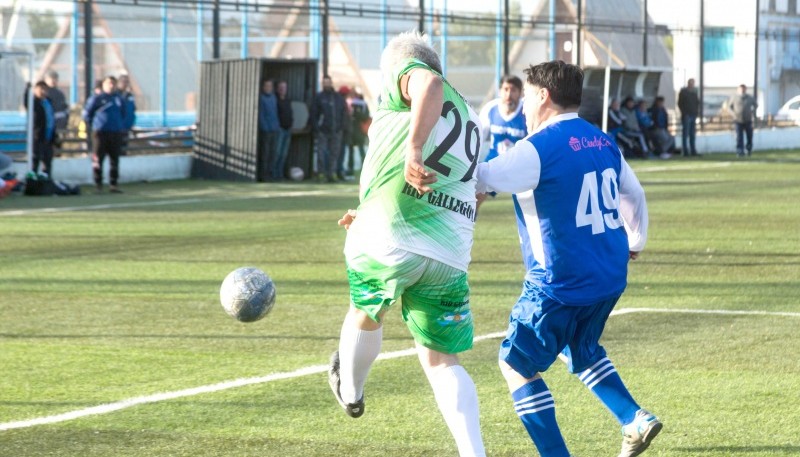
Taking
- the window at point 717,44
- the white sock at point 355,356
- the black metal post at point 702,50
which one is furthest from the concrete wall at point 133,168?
the window at point 717,44

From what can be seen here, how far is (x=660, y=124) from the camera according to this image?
38062 millimetres

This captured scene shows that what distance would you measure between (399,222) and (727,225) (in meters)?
13.0

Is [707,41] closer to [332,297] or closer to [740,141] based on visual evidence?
[740,141]

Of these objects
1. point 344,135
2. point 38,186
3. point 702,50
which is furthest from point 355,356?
point 702,50

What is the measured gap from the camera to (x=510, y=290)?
441 inches

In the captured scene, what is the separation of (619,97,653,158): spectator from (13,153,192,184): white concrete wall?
45.3 feet

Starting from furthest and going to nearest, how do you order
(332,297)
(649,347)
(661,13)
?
(661,13) → (332,297) → (649,347)

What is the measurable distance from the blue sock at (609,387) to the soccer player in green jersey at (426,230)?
1.93ft

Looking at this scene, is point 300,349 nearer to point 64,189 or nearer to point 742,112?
point 64,189

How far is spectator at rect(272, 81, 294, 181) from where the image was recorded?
1049 inches

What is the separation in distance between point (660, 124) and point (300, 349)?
30994 mm

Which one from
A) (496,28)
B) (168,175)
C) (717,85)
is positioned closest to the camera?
(168,175)

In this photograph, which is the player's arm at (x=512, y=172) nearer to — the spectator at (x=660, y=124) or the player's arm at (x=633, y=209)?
the player's arm at (x=633, y=209)

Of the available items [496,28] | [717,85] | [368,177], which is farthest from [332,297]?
[717,85]
